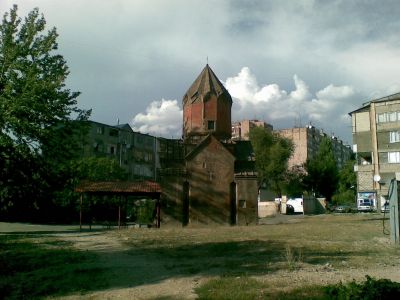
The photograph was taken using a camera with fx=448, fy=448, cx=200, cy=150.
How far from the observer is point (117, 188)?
33938 mm

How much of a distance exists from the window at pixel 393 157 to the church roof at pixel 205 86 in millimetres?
29665

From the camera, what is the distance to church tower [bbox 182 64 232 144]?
39531 millimetres

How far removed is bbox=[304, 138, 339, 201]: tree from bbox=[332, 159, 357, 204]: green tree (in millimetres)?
1235

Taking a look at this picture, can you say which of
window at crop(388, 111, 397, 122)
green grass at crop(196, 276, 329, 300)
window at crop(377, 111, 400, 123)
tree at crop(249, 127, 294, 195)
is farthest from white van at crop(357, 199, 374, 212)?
green grass at crop(196, 276, 329, 300)

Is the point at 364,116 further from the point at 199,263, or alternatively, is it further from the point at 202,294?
the point at 202,294

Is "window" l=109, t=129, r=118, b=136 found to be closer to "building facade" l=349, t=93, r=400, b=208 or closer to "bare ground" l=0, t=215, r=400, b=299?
"building facade" l=349, t=93, r=400, b=208

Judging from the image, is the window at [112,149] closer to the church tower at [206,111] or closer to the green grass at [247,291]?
the church tower at [206,111]

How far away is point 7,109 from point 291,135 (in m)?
104

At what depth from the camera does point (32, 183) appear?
52.8ft

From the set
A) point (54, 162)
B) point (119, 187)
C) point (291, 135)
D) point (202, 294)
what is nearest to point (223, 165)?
point (119, 187)

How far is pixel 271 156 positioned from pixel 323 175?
48.2 feet

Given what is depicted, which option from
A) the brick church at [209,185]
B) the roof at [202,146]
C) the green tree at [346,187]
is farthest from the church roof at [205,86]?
the green tree at [346,187]

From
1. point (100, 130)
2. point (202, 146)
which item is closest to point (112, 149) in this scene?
→ point (100, 130)

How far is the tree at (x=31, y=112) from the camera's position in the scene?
50.1 ft
